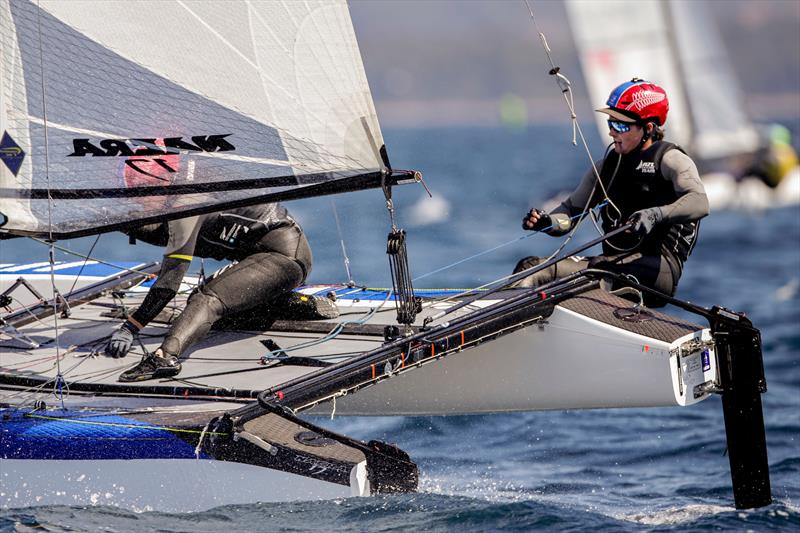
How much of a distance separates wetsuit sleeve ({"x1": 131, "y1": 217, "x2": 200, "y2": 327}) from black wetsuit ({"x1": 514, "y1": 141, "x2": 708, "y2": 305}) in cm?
150

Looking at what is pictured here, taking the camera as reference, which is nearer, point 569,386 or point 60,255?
point 569,386

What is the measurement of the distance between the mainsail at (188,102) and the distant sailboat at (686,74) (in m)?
16.7

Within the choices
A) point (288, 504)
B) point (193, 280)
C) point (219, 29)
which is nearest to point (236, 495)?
point (288, 504)

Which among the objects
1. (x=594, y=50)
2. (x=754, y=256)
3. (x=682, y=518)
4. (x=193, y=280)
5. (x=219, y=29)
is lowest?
(x=682, y=518)

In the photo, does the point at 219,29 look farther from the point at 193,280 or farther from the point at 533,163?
the point at 533,163

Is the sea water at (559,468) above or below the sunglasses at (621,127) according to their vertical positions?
below

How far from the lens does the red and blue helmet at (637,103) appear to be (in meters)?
5.36

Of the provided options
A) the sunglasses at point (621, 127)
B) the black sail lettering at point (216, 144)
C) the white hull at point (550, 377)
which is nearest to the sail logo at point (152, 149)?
the black sail lettering at point (216, 144)

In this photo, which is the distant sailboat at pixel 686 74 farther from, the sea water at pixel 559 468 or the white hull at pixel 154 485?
the white hull at pixel 154 485

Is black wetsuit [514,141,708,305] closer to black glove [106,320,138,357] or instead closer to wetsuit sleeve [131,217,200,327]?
wetsuit sleeve [131,217,200,327]

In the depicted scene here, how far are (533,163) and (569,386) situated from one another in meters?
41.3

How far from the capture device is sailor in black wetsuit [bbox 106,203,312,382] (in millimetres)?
5270

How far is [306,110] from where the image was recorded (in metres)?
5.11

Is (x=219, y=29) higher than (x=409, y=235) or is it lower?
lower
